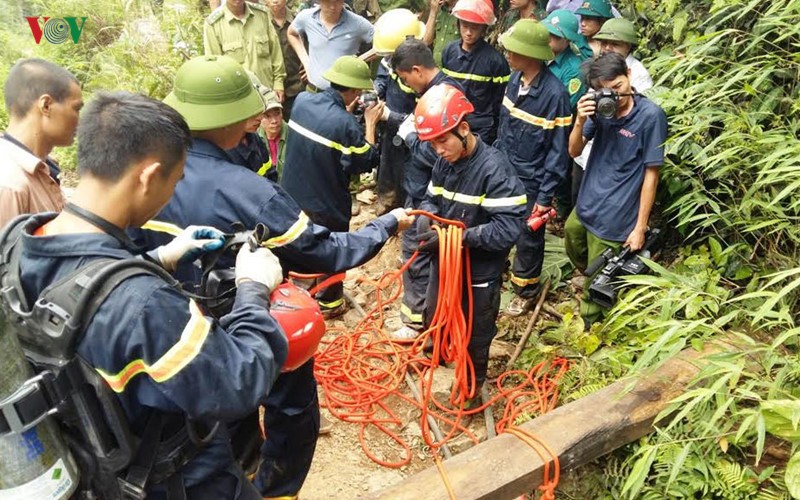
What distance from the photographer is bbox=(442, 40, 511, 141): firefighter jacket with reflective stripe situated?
515 centimetres

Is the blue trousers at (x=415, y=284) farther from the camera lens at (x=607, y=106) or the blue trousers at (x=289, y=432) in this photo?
the blue trousers at (x=289, y=432)

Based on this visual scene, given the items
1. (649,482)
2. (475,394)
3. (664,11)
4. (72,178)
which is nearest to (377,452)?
(475,394)

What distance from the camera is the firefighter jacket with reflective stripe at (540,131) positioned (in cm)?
447

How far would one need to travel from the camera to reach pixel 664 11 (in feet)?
16.0

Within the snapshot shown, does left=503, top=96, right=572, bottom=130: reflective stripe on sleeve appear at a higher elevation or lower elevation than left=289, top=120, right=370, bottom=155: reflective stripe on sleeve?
lower

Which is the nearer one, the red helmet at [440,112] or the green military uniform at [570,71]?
the red helmet at [440,112]

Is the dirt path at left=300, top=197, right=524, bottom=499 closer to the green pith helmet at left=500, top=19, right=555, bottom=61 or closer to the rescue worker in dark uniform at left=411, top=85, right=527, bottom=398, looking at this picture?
the rescue worker in dark uniform at left=411, top=85, right=527, bottom=398

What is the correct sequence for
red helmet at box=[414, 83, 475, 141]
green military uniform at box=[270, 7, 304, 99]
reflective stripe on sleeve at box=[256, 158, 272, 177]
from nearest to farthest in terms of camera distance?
red helmet at box=[414, 83, 475, 141] → reflective stripe on sleeve at box=[256, 158, 272, 177] → green military uniform at box=[270, 7, 304, 99]

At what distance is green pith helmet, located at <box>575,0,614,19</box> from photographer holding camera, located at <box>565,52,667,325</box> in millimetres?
1394

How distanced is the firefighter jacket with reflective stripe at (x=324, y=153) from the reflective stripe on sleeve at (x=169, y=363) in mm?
2799

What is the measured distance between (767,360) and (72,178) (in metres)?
7.50

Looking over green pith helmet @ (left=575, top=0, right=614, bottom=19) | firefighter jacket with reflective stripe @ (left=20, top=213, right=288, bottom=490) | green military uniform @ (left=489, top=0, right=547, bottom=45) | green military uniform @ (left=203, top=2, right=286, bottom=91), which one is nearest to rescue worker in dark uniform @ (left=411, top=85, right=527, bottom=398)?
firefighter jacket with reflective stripe @ (left=20, top=213, right=288, bottom=490)

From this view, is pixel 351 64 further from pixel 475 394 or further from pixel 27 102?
pixel 475 394
